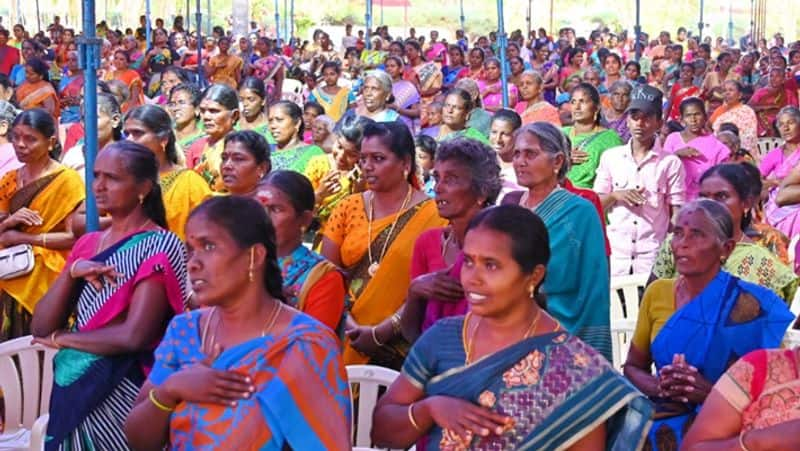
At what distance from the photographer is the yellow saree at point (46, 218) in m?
5.55

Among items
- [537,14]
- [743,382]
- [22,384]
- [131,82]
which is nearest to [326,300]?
[22,384]

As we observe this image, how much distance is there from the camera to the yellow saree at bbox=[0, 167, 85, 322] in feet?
18.2

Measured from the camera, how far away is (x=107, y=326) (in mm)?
3572

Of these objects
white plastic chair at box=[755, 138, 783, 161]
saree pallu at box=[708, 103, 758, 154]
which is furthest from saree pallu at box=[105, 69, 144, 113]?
white plastic chair at box=[755, 138, 783, 161]

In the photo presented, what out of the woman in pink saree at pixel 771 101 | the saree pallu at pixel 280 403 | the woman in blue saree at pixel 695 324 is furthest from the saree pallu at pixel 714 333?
the woman in pink saree at pixel 771 101

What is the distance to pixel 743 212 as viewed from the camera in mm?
4711

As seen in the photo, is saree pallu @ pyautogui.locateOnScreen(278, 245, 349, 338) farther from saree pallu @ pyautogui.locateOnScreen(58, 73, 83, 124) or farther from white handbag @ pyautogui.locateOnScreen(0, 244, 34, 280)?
saree pallu @ pyautogui.locateOnScreen(58, 73, 83, 124)

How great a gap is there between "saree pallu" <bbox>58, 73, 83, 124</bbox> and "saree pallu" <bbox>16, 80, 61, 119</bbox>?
4.8 inches

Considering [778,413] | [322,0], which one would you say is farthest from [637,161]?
[322,0]

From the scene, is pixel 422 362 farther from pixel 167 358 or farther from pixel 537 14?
pixel 537 14

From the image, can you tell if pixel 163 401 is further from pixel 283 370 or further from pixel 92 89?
pixel 92 89

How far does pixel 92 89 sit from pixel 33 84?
24.4 ft

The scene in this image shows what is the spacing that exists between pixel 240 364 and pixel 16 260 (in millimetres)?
2848

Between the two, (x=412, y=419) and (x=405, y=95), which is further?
(x=405, y=95)
